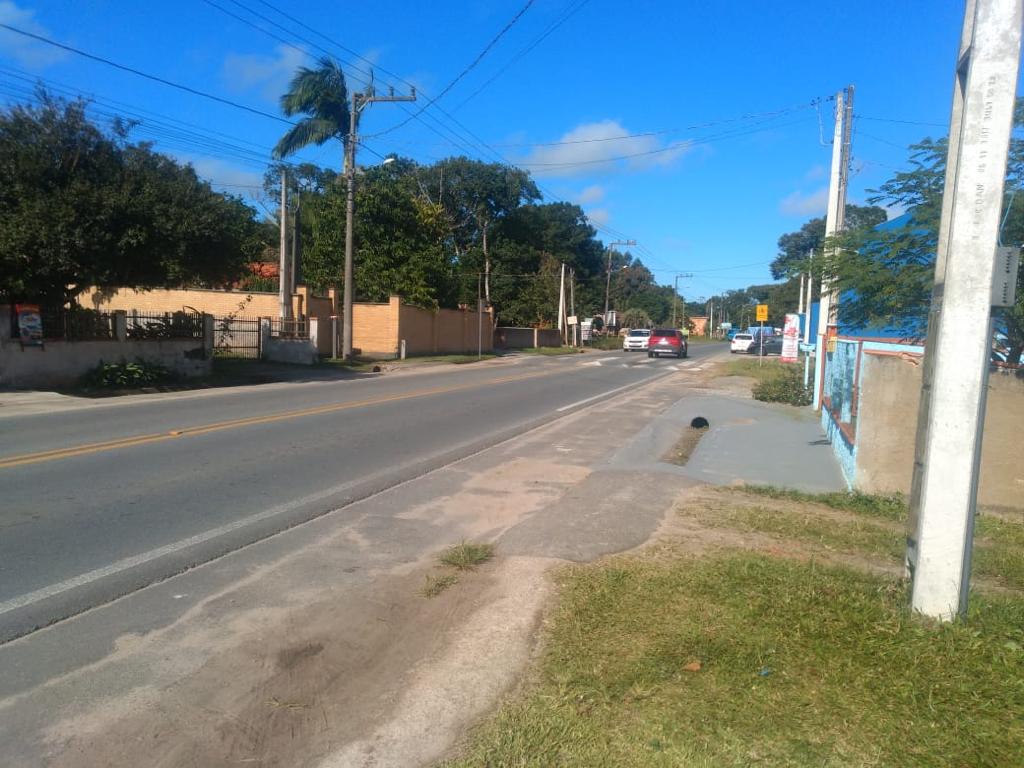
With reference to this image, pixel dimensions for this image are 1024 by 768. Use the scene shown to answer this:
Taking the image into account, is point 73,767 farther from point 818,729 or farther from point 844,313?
point 844,313

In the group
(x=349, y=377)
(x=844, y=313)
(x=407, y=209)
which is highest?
(x=407, y=209)

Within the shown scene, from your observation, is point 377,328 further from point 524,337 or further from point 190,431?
point 190,431

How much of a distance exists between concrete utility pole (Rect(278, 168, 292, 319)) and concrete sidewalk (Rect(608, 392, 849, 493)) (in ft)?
59.8

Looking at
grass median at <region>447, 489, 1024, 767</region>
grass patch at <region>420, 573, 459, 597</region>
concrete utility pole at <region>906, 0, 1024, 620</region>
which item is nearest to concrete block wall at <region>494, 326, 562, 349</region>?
grass patch at <region>420, 573, 459, 597</region>

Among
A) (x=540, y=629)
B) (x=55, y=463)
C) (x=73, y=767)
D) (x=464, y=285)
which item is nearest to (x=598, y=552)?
(x=540, y=629)

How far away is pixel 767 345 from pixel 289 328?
45433mm

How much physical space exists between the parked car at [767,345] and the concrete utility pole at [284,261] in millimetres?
32617

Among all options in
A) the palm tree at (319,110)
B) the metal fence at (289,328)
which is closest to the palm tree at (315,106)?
the palm tree at (319,110)

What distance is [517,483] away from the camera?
8.84m

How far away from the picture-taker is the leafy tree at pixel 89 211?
16.8m

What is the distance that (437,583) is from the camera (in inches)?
211

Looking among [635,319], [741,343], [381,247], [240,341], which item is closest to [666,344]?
[741,343]

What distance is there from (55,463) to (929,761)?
9067 mm

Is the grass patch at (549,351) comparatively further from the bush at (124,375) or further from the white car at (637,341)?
the bush at (124,375)
